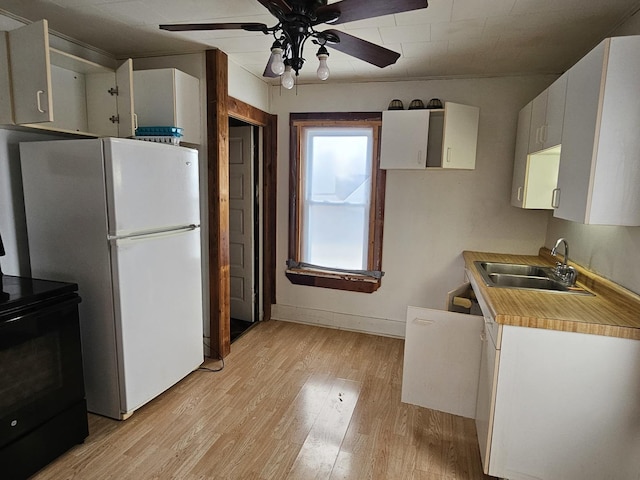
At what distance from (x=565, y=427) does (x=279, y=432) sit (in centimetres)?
146

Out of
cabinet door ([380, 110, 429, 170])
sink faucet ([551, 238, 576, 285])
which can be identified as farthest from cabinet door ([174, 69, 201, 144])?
sink faucet ([551, 238, 576, 285])

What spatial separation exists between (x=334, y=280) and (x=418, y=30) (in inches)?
87.4

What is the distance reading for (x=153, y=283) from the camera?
2287 mm

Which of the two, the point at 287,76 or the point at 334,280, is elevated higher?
the point at 287,76

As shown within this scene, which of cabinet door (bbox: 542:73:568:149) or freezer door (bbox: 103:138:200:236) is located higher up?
cabinet door (bbox: 542:73:568:149)

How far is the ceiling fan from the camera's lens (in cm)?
135

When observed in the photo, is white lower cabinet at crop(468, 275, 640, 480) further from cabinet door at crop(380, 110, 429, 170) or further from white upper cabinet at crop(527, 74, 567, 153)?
cabinet door at crop(380, 110, 429, 170)

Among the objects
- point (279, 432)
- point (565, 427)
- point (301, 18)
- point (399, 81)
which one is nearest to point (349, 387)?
point (279, 432)

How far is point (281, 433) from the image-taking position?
2.19 metres

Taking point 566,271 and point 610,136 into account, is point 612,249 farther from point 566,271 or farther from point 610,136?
point 610,136

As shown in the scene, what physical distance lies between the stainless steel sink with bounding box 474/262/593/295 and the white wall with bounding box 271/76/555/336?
453 mm

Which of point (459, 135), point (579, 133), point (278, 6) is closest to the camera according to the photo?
point (278, 6)

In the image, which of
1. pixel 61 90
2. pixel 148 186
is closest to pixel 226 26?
pixel 148 186

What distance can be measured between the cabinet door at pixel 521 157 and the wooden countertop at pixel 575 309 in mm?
812
